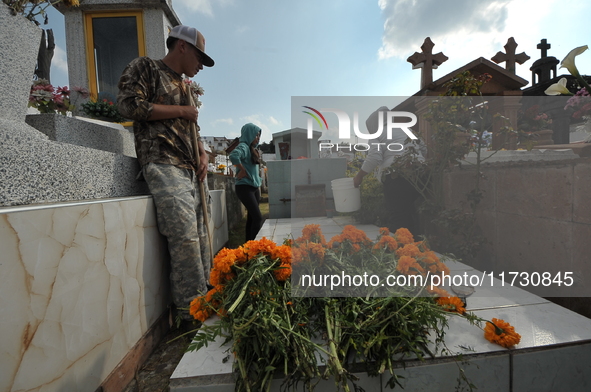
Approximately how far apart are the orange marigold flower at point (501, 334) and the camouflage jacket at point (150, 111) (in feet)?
6.41

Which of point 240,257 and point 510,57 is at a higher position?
point 510,57

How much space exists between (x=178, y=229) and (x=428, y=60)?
4053 mm

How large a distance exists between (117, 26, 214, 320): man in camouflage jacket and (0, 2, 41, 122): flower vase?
65 centimetres

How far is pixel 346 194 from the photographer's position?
377 centimetres

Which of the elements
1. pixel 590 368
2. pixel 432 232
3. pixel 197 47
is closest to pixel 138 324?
pixel 197 47

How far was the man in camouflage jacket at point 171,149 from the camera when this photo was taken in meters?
1.74

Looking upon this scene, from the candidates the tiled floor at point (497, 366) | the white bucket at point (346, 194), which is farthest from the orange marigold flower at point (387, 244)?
the white bucket at point (346, 194)

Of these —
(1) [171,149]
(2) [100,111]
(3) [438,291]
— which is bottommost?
(3) [438,291]

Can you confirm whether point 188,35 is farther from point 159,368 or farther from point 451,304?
point 451,304

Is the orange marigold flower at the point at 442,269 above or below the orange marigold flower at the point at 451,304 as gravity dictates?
above

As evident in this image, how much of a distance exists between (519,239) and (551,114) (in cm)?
557

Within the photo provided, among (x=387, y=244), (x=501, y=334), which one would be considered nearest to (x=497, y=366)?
(x=501, y=334)

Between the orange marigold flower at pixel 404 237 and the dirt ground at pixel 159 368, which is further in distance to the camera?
the orange marigold flower at pixel 404 237

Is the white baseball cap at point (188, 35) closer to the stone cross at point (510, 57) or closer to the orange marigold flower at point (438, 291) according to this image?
the orange marigold flower at point (438, 291)
